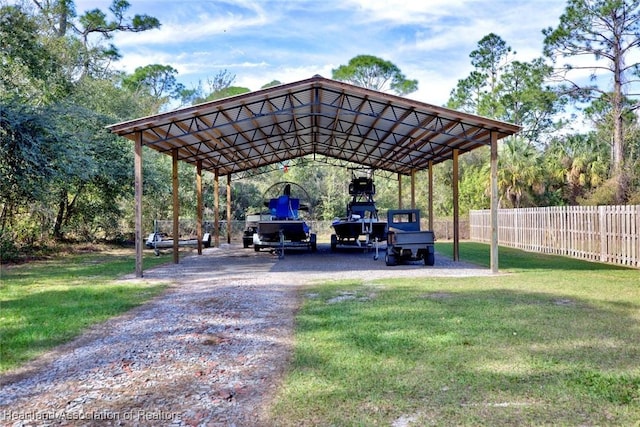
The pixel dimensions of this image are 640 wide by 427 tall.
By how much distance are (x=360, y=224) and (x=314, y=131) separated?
14.0ft

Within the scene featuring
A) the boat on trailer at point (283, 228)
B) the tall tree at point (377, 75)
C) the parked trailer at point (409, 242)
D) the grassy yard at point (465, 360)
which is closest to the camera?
the grassy yard at point (465, 360)

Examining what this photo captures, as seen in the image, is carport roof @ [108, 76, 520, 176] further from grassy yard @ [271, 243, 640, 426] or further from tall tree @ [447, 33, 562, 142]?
tall tree @ [447, 33, 562, 142]

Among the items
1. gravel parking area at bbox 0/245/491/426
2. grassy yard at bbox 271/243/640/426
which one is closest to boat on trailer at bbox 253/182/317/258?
gravel parking area at bbox 0/245/491/426

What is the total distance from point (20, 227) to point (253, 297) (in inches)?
545

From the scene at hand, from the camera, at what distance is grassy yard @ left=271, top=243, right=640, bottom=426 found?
349 centimetres

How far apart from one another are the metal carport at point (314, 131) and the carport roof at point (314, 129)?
31 mm

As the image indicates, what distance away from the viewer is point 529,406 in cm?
356

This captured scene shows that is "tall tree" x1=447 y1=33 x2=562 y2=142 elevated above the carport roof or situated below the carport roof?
above

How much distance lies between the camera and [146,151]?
22.7 metres

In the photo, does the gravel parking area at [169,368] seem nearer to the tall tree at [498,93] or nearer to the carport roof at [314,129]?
the carport roof at [314,129]

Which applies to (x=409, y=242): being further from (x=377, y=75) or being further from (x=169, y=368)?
(x=377, y=75)

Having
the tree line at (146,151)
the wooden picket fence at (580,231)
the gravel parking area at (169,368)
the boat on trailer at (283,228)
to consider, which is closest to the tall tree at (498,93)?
the tree line at (146,151)

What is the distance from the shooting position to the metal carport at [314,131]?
1139cm

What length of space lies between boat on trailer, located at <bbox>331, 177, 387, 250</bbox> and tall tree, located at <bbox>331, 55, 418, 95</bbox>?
2467cm
